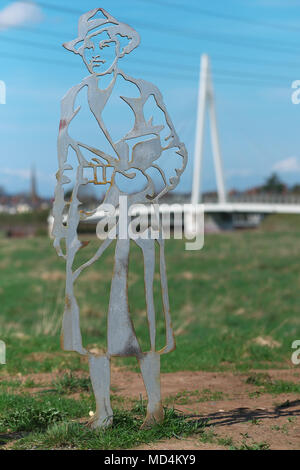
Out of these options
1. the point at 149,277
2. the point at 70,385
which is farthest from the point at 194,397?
the point at 149,277

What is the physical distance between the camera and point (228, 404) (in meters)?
5.47

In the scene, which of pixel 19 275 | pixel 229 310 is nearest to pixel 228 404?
pixel 229 310

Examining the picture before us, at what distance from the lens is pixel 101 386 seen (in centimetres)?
462

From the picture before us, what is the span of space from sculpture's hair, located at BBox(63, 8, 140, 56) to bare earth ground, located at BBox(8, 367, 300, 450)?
2.84m

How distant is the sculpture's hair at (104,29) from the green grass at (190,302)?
3.65 metres

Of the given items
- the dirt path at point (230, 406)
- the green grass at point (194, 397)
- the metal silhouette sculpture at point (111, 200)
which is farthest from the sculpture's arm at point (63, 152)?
the green grass at point (194, 397)

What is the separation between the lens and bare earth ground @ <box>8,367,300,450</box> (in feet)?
14.3

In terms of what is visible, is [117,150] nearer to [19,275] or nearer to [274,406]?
[274,406]

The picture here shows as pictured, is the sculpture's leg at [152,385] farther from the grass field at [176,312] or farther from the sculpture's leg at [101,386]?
the sculpture's leg at [101,386]

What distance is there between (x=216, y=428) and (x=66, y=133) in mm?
2389

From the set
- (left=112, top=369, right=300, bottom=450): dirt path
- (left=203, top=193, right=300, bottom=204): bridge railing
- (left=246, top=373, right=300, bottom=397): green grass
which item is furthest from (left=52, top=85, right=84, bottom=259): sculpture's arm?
(left=203, top=193, right=300, bottom=204): bridge railing

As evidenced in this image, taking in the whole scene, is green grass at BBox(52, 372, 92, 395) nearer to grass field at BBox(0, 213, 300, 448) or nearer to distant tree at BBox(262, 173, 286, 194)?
grass field at BBox(0, 213, 300, 448)

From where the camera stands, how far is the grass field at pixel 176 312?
593 cm

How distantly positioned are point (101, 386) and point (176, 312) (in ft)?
37.3
